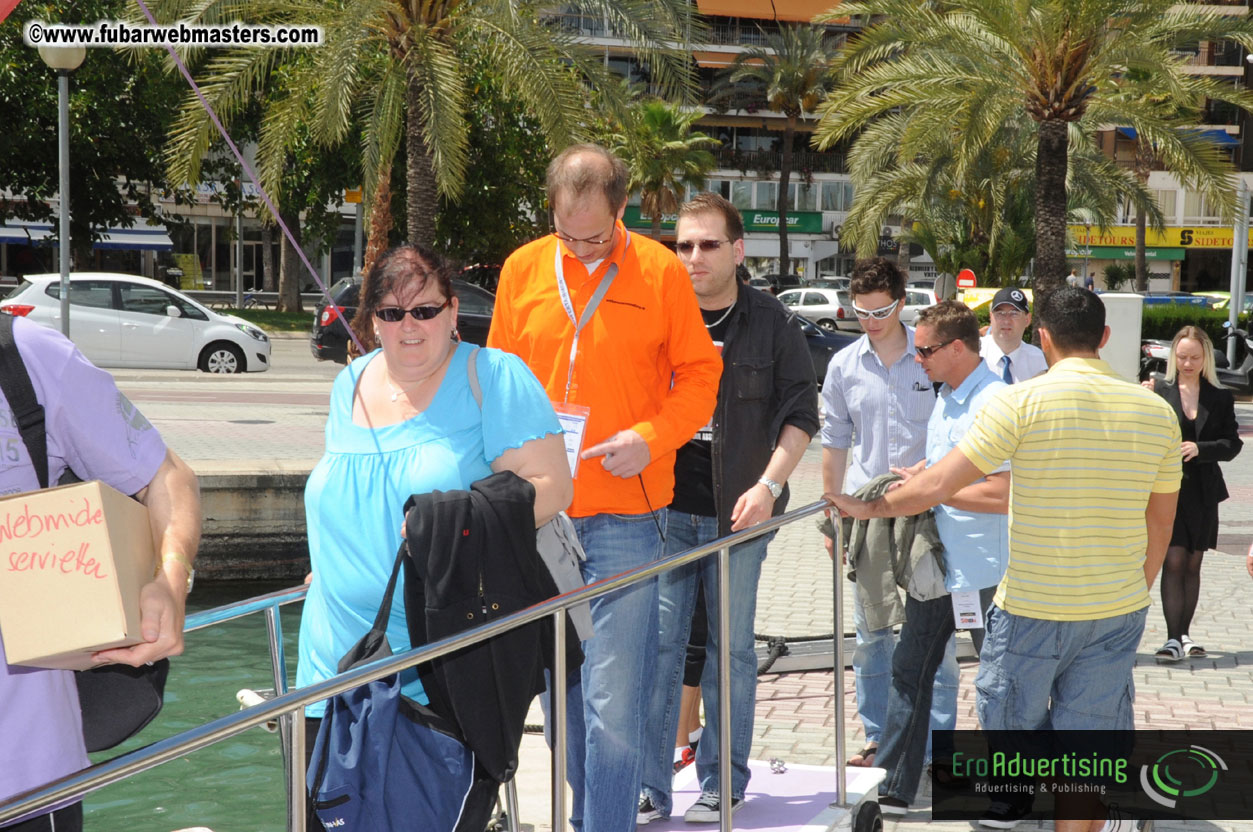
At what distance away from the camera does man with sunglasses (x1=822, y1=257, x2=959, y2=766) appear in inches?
203

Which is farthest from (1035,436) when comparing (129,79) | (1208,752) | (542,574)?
(129,79)

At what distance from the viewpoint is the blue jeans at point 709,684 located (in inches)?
152

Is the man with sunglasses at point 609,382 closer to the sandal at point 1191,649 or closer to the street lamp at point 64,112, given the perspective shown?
the sandal at point 1191,649

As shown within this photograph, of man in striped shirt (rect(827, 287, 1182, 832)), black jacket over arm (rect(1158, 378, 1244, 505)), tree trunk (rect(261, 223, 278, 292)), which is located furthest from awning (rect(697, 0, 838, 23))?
man in striped shirt (rect(827, 287, 1182, 832))

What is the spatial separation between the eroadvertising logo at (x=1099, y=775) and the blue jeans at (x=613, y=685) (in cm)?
129

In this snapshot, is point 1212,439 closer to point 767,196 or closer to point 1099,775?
point 1099,775

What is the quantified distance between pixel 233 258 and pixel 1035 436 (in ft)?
185

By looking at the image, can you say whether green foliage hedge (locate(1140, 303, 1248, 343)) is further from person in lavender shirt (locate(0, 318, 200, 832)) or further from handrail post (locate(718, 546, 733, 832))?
person in lavender shirt (locate(0, 318, 200, 832))

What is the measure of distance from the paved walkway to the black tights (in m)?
0.24

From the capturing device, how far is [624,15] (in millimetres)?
14875

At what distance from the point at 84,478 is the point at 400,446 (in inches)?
33.3

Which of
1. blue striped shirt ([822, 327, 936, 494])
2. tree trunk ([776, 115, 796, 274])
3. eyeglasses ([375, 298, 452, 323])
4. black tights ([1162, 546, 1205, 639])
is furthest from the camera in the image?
tree trunk ([776, 115, 796, 274])

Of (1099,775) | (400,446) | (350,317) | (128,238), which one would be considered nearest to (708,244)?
(400,446)

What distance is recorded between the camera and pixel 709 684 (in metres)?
3.97
